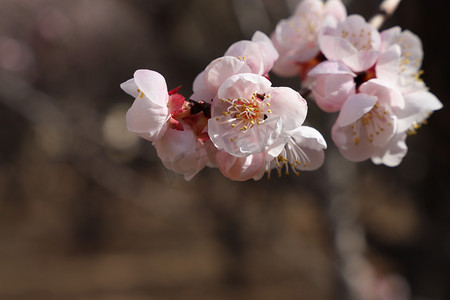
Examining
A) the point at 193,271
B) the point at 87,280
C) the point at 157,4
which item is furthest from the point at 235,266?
the point at 157,4

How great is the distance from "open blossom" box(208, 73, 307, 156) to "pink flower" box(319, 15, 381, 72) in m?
0.20

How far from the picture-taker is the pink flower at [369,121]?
0.73m

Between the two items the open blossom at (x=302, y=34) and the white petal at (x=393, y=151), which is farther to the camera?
the open blossom at (x=302, y=34)

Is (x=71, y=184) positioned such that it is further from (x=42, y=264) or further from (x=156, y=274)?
(x=156, y=274)

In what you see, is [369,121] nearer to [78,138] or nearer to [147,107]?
[147,107]

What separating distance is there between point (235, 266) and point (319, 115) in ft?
11.9

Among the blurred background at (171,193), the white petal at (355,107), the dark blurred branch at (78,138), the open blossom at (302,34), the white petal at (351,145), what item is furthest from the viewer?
the dark blurred branch at (78,138)

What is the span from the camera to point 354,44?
0.84 meters

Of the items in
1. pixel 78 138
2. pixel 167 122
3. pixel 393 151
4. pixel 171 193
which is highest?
pixel 167 122

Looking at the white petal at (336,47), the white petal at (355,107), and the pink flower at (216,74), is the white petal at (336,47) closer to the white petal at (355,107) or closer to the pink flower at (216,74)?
the white petal at (355,107)

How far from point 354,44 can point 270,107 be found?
0.30 m

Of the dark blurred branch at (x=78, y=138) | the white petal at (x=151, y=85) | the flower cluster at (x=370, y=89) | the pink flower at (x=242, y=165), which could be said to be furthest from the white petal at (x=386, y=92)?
the dark blurred branch at (x=78, y=138)

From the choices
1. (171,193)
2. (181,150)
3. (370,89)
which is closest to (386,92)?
(370,89)

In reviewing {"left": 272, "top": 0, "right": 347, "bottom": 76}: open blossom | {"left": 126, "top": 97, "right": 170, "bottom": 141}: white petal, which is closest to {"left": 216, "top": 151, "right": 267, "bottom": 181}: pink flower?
{"left": 126, "top": 97, "right": 170, "bottom": 141}: white petal
